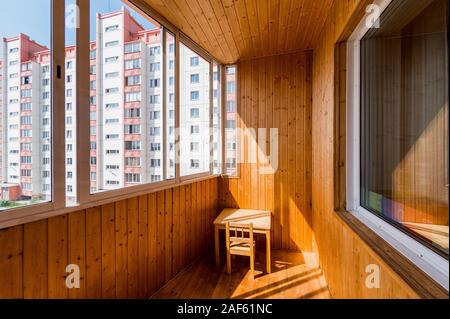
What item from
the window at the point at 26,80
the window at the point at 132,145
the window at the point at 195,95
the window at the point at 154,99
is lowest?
the window at the point at 132,145

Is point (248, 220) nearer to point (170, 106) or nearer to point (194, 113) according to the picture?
point (194, 113)

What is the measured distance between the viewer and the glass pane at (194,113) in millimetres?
2605

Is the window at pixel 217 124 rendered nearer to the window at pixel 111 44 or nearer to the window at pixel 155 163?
the window at pixel 155 163

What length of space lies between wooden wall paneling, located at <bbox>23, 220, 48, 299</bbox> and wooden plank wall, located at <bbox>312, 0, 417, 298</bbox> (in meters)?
1.74

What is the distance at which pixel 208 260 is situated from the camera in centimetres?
280

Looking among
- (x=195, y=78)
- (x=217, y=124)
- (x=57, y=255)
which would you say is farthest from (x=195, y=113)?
(x=57, y=255)

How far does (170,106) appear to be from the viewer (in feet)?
7.73

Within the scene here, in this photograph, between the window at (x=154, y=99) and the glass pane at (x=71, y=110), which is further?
the window at (x=154, y=99)

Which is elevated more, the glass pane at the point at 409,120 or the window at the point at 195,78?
the window at the point at 195,78

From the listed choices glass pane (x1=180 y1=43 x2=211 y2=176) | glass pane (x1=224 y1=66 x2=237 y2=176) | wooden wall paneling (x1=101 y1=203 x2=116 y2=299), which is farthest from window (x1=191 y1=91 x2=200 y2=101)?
wooden wall paneling (x1=101 y1=203 x2=116 y2=299)

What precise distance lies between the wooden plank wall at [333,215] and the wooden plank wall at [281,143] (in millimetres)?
187

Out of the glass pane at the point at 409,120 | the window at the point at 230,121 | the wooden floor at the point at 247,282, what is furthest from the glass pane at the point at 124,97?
the glass pane at the point at 409,120

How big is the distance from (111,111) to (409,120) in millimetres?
1878

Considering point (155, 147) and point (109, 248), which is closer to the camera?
point (109, 248)
